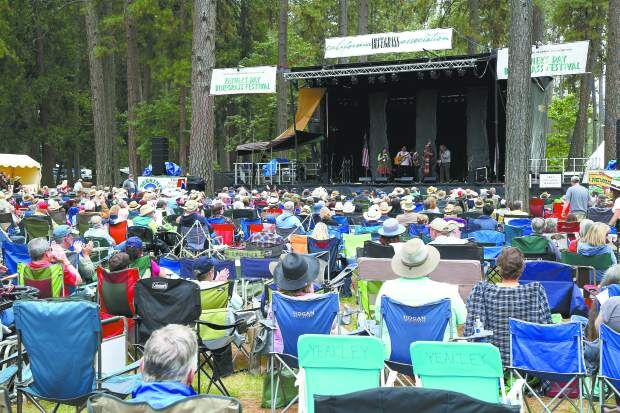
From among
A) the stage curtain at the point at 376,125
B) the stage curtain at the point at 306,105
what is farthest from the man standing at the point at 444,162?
the stage curtain at the point at 306,105

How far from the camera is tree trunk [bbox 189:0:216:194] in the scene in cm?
1873

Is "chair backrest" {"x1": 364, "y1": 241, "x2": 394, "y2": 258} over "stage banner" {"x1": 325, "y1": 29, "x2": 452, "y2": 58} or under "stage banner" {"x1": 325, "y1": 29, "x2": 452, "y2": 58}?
under

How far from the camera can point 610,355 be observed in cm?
460

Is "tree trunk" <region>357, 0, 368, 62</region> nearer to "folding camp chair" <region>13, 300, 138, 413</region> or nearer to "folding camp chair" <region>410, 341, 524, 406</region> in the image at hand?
"folding camp chair" <region>13, 300, 138, 413</region>

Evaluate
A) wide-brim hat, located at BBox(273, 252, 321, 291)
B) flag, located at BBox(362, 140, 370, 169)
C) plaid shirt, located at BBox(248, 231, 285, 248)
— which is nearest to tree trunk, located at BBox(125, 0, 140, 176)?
flag, located at BBox(362, 140, 370, 169)

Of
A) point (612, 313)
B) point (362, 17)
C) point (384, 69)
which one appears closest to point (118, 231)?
point (612, 313)

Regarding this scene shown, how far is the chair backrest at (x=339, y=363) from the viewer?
4.17m

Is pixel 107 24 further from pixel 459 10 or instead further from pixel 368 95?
pixel 459 10

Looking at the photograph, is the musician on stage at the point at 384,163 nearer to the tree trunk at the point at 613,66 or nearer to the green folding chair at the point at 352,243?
the tree trunk at the point at 613,66

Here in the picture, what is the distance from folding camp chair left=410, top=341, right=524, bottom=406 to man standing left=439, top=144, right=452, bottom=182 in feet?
65.4

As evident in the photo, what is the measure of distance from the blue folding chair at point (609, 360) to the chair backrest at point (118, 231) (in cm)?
761

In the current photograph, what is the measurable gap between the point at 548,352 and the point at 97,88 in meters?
23.1

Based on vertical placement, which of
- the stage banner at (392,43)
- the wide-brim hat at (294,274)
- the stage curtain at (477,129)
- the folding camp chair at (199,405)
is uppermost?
the stage banner at (392,43)

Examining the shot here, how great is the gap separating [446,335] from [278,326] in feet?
3.62
